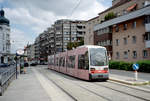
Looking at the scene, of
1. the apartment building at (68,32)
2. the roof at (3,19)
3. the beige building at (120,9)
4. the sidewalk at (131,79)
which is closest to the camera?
the sidewalk at (131,79)

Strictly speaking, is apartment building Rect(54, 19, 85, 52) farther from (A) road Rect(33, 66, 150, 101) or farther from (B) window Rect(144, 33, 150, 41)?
(A) road Rect(33, 66, 150, 101)

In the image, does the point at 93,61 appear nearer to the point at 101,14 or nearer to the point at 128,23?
the point at 128,23

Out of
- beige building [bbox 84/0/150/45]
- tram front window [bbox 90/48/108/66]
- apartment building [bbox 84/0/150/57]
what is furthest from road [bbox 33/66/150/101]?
apartment building [bbox 84/0/150/57]

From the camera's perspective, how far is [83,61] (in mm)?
18750

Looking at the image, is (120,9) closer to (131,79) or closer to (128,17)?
(128,17)

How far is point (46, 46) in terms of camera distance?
132m

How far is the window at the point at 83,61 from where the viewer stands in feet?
58.9

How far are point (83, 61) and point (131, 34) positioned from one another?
883 inches

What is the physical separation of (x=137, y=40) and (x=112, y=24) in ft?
24.9

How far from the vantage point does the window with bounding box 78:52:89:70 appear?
17938 millimetres

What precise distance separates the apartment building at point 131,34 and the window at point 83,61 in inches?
662

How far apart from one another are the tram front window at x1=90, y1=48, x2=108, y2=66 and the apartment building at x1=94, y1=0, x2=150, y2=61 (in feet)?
55.7

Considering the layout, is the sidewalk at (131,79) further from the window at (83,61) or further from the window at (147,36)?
the window at (147,36)

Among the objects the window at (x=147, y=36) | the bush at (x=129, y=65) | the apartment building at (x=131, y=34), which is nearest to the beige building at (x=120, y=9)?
the apartment building at (x=131, y=34)
